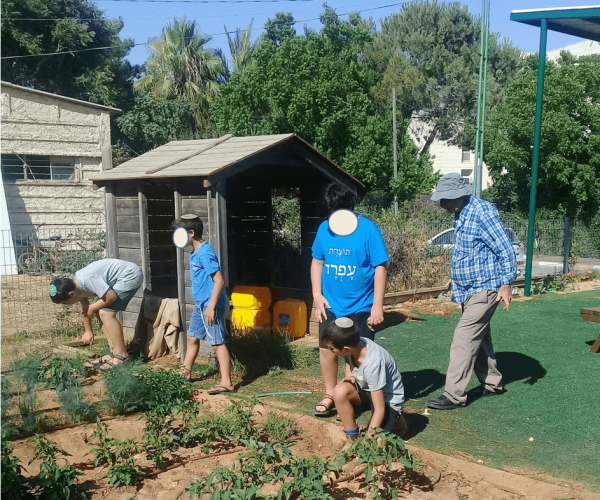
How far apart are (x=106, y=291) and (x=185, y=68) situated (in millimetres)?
30727

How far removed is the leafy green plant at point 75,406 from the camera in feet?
18.0

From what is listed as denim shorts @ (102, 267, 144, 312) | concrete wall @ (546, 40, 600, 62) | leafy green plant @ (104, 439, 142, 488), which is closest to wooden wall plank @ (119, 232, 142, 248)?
denim shorts @ (102, 267, 144, 312)

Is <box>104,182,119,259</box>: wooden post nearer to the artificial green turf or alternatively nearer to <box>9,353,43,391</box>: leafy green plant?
<box>9,353,43,391</box>: leafy green plant

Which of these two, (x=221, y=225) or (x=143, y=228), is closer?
(x=221, y=225)

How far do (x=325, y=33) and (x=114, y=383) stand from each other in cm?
3637

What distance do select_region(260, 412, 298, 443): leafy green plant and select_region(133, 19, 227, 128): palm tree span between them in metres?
31.7

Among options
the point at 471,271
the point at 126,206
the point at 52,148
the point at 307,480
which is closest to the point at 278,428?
Result: the point at 307,480

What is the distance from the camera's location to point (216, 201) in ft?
24.5

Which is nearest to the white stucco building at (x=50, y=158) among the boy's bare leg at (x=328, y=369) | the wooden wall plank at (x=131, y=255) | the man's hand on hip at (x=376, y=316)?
the wooden wall plank at (x=131, y=255)

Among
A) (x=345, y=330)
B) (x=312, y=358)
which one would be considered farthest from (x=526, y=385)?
(x=345, y=330)

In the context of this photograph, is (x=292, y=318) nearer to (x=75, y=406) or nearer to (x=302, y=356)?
(x=302, y=356)

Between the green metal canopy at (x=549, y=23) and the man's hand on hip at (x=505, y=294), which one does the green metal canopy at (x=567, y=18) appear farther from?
the man's hand on hip at (x=505, y=294)

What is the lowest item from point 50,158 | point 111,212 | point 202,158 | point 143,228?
point 143,228

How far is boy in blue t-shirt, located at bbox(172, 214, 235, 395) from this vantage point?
6.37m
